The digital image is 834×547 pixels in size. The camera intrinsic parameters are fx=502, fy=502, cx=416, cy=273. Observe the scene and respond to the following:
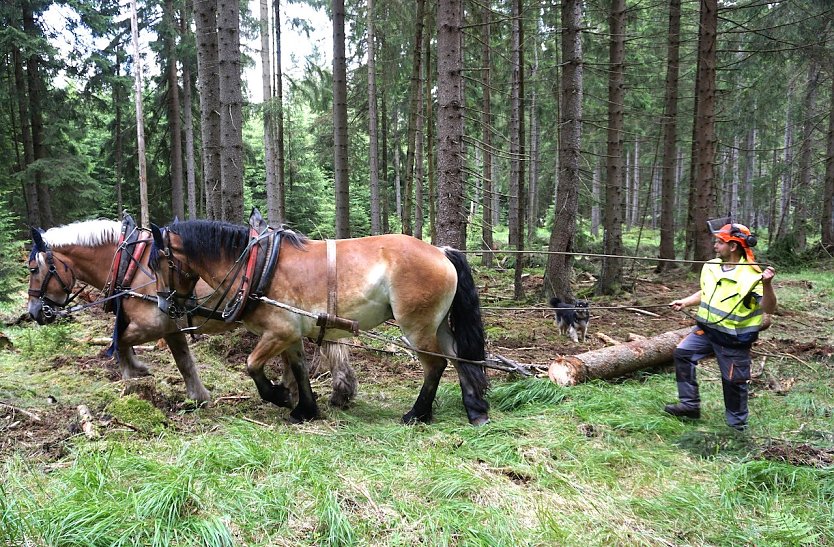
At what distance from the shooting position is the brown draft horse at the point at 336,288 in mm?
4375

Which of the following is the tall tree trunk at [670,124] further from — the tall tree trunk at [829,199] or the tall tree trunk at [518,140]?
the tall tree trunk at [829,199]

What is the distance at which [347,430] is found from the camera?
165 inches

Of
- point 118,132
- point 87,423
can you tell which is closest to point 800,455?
point 87,423

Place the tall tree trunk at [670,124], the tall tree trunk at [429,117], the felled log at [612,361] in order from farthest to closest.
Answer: the tall tree trunk at [670,124]
the tall tree trunk at [429,117]
the felled log at [612,361]

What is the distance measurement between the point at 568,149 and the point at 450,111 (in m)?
2.90

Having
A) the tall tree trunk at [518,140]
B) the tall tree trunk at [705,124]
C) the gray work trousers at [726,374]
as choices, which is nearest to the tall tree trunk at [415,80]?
the tall tree trunk at [518,140]

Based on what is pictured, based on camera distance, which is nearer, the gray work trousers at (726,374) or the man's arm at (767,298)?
the man's arm at (767,298)

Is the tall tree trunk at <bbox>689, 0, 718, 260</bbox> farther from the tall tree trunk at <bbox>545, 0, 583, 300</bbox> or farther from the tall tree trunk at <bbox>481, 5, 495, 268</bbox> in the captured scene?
the tall tree trunk at <bbox>545, 0, 583, 300</bbox>

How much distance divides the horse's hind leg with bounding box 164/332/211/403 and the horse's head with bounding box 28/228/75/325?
111 cm

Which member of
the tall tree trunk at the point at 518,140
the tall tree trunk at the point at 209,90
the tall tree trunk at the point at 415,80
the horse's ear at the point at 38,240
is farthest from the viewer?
the tall tree trunk at the point at 415,80

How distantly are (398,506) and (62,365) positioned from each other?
5.01 metres

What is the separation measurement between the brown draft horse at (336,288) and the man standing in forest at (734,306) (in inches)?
77.9

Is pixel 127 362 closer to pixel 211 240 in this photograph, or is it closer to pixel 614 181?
pixel 211 240

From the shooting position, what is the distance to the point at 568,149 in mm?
8281
